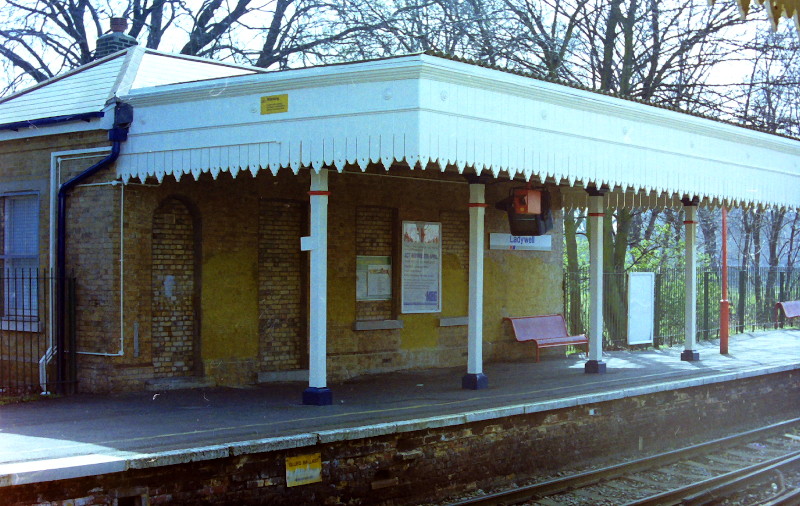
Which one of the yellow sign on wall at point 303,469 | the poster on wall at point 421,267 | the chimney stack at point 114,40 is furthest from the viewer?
the chimney stack at point 114,40

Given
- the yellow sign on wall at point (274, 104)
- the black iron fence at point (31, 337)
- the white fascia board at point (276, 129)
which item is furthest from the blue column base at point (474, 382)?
the black iron fence at point (31, 337)

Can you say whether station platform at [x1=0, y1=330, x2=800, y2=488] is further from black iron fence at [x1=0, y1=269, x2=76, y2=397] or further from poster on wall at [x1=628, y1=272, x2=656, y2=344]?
poster on wall at [x1=628, y1=272, x2=656, y2=344]

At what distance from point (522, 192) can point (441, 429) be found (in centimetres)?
493

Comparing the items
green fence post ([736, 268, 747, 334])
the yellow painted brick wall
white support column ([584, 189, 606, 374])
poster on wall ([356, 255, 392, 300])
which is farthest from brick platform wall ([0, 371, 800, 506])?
green fence post ([736, 268, 747, 334])

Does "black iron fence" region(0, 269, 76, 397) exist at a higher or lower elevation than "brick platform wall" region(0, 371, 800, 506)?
higher

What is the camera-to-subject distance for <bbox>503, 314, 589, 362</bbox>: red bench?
16.4 meters

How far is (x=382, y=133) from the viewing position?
9.75 meters

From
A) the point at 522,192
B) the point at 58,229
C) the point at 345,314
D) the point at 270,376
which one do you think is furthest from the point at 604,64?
the point at 58,229

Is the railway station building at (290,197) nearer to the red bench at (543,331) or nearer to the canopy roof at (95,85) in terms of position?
the canopy roof at (95,85)

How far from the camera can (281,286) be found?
43.8 ft

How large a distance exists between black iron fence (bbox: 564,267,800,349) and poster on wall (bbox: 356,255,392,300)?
624cm

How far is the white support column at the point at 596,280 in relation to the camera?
576 inches

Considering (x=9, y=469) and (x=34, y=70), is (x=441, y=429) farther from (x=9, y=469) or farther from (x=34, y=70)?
(x=34, y=70)

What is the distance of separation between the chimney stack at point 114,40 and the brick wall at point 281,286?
4118 millimetres
